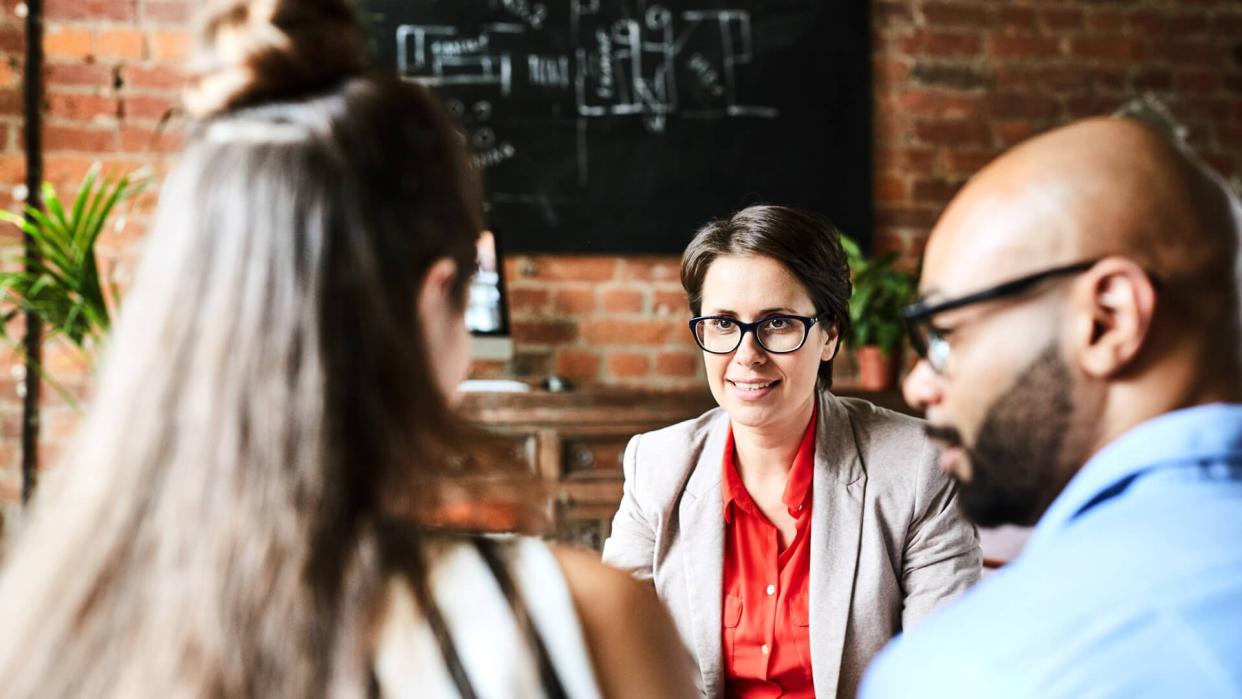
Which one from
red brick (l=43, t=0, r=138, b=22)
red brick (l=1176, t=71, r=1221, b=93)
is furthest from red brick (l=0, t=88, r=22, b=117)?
red brick (l=1176, t=71, r=1221, b=93)

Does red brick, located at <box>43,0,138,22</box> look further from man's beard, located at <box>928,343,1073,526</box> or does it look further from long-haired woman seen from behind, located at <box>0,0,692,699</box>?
man's beard, located at <box>928,343,1073,526</box>

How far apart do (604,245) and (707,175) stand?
0.39 meters

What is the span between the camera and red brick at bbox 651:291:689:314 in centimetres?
323

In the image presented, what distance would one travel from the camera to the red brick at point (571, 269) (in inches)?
125

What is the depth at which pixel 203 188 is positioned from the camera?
656mm

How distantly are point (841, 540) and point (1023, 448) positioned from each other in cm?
76

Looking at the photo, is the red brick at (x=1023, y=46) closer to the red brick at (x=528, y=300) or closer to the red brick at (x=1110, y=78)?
the red brick at (x=1110, y=78)

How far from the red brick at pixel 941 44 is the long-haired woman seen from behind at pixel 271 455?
2.97 metres

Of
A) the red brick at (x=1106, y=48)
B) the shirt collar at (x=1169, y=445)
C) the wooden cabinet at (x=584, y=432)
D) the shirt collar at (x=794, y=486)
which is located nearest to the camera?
the shirt collar at (x=1169, y=445)

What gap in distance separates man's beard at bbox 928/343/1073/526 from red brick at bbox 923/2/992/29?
9.15 ft

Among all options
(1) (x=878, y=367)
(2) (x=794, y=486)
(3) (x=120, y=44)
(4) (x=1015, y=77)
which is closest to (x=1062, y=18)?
(4) (x=1015, y=77)

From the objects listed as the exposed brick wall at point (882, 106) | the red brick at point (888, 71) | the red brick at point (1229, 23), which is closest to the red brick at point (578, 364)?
the exposed brick wall at point (882, 106)

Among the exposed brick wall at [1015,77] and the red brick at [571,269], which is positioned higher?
the exposed brick wall at [1015,77]

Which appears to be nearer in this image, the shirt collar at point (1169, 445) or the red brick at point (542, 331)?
the shirt collar at point (1169, 445)
